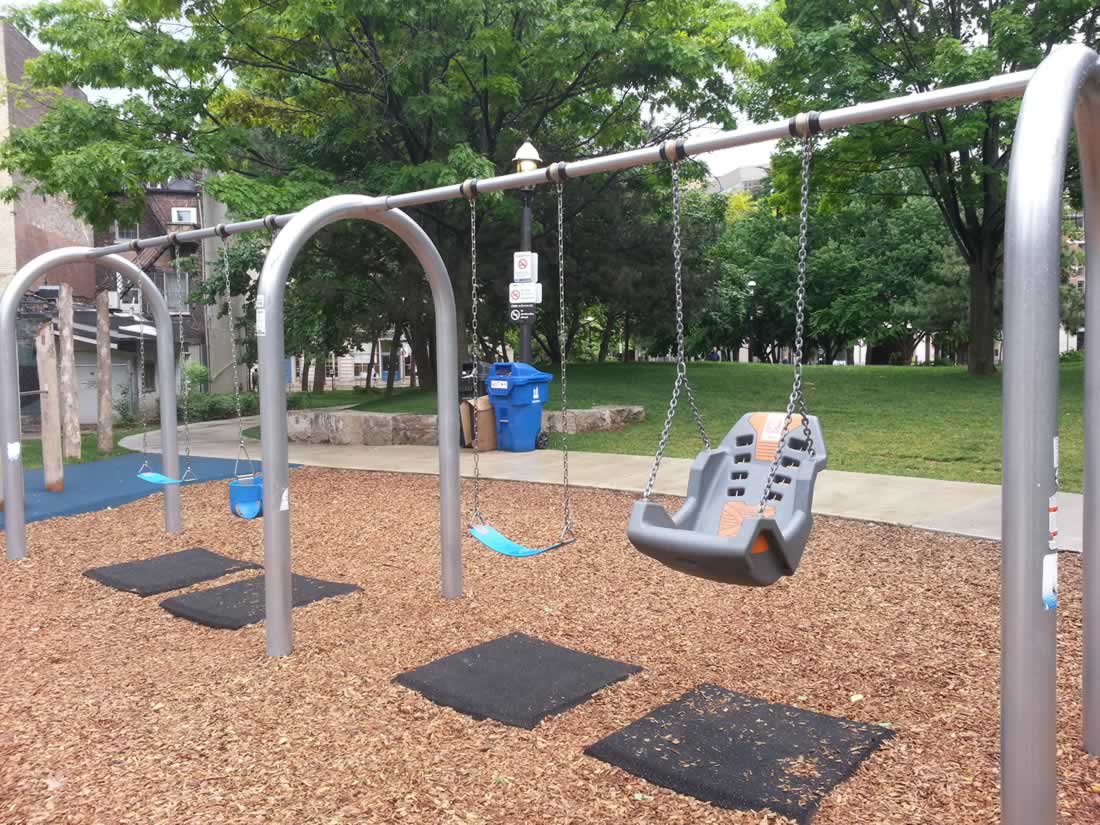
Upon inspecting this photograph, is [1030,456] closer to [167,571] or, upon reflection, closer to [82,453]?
[167,571]

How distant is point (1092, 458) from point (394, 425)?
35.0 feet

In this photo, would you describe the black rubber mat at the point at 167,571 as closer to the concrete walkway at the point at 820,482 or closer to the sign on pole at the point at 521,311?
the concrete walkway at the point at 820,482

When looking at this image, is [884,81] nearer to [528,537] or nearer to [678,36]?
[678,36]

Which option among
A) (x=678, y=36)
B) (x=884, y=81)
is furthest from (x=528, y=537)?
(x=884, y=81)

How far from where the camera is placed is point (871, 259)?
33719 mm

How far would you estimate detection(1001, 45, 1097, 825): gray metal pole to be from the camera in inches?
85.6

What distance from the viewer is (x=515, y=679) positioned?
3.80 meters

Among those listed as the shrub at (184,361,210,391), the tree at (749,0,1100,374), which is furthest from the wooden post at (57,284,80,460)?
the shrub at (184,361,210,391)

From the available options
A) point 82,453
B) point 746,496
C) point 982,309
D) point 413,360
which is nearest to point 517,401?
point 82,453

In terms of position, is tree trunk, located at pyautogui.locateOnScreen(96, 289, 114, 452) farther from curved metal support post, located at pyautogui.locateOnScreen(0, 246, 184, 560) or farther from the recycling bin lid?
curved metal support post, located at pyautogui.locateOnScreen(0, 246, 184, 560)

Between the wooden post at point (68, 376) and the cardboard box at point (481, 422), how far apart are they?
4562mm

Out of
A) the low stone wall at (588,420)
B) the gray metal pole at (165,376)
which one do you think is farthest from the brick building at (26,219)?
the gray metal pole at (165,376)

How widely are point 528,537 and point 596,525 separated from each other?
62 cm

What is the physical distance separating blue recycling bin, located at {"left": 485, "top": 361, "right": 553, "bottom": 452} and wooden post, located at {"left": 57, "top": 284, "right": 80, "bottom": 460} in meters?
4.87
